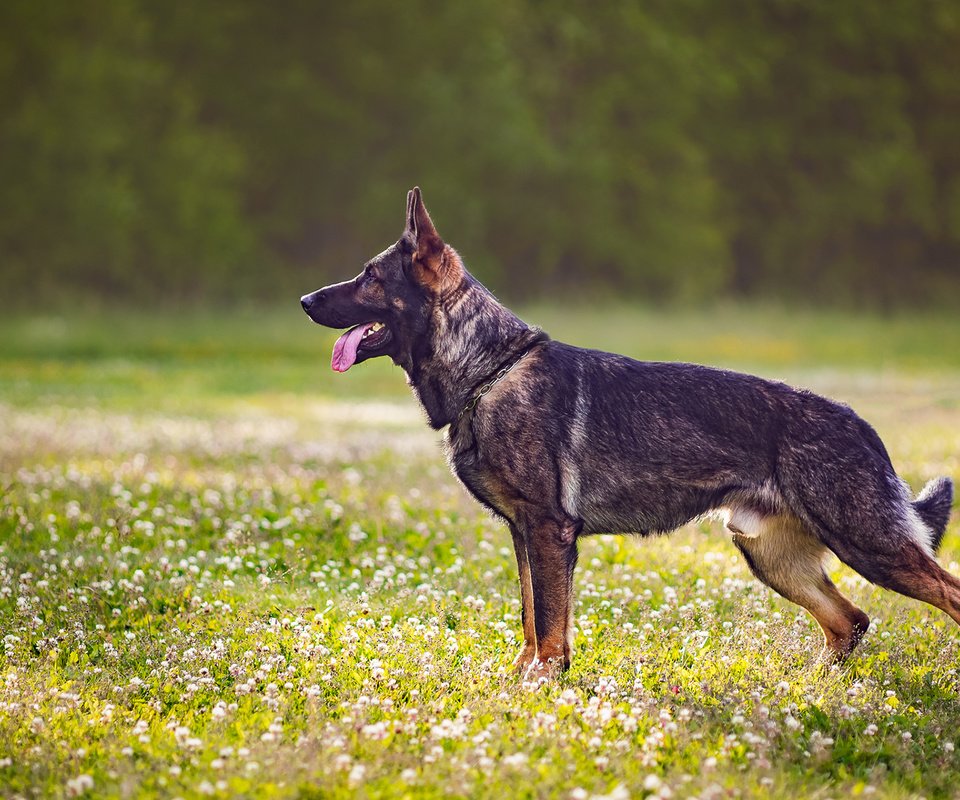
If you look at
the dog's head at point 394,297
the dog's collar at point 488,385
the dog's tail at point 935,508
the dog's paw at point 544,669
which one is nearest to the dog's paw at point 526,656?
the dog's paw at point 544,669

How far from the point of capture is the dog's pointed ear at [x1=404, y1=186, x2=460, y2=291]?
240 inches

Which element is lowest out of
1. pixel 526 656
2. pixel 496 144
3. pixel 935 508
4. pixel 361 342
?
pixel 526 656

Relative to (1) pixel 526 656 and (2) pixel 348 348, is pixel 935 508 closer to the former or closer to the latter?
(1) pixel 526 656

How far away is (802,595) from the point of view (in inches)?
250

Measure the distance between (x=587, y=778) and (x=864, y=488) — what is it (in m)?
2.31

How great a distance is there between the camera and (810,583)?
6340mm

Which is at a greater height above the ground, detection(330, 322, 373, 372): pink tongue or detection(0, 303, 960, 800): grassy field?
detection(330, 322, 373, 372): pink tongue

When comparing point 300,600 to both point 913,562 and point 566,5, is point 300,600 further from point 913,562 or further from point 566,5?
A: point 566,5

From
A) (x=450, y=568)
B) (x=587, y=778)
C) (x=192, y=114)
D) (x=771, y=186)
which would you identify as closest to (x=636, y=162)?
(x=771, y=186)

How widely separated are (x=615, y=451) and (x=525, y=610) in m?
1.01

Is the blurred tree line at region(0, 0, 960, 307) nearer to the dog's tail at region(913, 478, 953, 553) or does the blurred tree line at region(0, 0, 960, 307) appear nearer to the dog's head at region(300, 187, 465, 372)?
the dog's head at region(300, 187, 465, 372)

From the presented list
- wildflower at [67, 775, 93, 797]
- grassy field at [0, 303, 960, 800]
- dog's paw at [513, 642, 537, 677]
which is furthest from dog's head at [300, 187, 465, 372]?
wildflower at [67, 775, 93, 797]

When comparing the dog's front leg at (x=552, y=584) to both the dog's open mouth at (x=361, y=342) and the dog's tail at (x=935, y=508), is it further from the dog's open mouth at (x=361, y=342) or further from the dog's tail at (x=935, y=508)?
the dog's tail at (x=935, y=508)

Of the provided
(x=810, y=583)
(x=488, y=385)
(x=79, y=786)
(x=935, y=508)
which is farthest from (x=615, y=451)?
(x=79, y=786)
